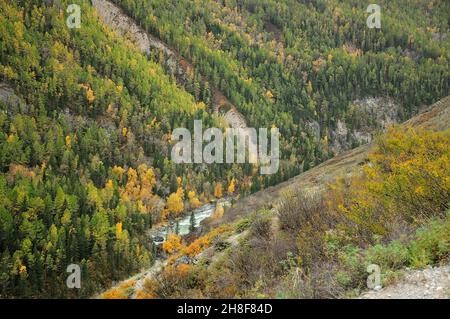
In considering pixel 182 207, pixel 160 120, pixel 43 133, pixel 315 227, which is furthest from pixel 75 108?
pixel 315 227

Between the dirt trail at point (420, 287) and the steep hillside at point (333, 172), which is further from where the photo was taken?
the steep hillside at point (333, 172)

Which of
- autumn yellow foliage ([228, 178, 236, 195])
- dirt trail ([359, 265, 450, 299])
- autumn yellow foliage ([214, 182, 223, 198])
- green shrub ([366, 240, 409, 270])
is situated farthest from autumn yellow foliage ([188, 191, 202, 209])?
dirt trail ([359, 265, 450, 299])

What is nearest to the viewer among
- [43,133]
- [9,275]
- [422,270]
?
[422,270]

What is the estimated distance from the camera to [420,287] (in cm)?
1018

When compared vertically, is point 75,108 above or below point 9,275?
above

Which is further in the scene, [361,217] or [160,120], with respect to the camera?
[160,120]

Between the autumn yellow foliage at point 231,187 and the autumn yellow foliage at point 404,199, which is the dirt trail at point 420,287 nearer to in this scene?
the autumn yellow foliage at point 404,199

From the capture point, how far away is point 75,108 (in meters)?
188

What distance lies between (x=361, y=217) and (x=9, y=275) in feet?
343

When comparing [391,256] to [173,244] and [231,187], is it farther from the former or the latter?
[231,187]

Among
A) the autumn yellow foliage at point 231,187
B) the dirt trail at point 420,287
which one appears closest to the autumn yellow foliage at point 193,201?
the autumn yellow foliage at point 231,187

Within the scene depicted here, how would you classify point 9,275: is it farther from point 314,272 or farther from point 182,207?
point 314,272

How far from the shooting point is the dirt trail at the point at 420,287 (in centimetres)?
974
